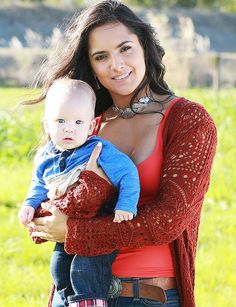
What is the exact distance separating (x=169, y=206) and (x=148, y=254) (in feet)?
0.73

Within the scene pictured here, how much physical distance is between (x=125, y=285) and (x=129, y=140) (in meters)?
0.57

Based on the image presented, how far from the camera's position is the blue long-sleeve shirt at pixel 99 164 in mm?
2936

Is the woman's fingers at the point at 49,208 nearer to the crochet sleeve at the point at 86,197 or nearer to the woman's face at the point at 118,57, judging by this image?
the crochet sleeve at the point at 86,197

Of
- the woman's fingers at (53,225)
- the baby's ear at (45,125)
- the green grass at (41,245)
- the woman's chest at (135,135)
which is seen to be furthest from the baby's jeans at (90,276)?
the green grass at (41,245)

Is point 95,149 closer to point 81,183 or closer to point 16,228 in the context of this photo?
point 81,183

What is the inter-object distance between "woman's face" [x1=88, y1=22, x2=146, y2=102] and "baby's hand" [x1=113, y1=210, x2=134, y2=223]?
1.89 ft

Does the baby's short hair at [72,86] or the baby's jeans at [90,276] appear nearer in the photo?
the baby's jeans at [90,276]

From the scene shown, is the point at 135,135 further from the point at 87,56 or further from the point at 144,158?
the point at 87,56

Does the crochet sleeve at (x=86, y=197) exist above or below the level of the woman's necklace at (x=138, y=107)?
below

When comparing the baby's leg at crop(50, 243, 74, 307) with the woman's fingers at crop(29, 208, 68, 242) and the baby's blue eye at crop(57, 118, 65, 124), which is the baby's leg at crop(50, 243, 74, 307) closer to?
the woman's fingers at crop(29, 208, 68, 242)

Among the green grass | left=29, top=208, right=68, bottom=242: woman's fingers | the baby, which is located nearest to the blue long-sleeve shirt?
the baby

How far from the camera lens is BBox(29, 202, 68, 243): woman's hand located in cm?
302

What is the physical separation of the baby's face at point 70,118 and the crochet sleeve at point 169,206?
0.96 feet

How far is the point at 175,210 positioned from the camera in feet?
9.69
